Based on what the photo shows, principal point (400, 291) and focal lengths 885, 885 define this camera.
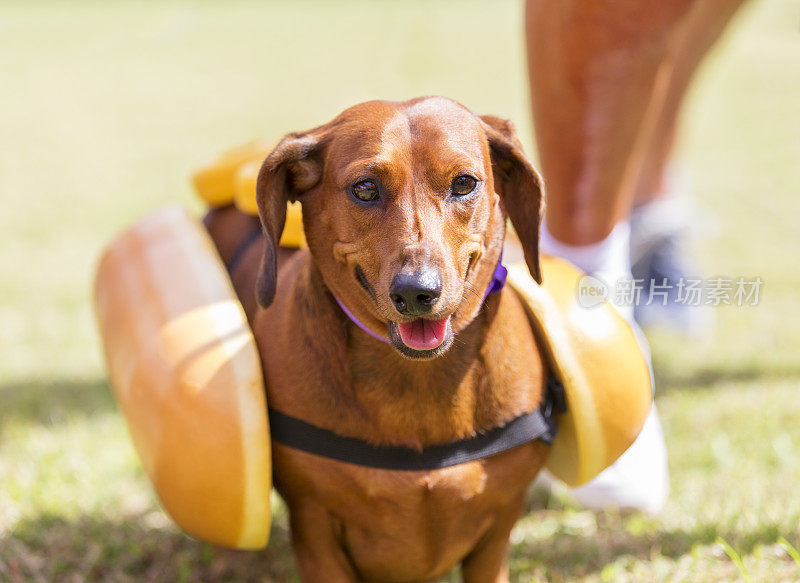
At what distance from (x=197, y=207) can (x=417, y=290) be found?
4.13 metres

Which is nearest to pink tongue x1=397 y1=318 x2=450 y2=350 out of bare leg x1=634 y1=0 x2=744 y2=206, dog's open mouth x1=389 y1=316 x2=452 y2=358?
dog's open mouth x1=389 y1=316 x2=452 y2=358

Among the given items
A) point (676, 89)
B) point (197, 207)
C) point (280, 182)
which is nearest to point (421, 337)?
point (280, 182)

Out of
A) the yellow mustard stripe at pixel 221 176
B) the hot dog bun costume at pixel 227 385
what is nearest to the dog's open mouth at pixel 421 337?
the hot dog bun costume at pixel 227 385

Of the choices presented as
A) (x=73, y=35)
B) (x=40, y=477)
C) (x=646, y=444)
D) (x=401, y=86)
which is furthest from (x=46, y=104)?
(x=646, y=444)

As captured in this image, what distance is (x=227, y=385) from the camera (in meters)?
1.81

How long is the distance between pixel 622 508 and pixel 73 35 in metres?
11.6

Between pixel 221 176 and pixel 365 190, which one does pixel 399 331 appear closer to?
pixel 365 190

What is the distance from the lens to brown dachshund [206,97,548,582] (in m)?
1.59

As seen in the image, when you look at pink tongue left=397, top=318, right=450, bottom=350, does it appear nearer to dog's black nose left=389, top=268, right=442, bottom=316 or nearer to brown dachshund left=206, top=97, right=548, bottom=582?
brown dachshund left=206, top=97, right=548, bottom=582

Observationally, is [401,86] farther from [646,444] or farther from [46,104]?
[646,444]

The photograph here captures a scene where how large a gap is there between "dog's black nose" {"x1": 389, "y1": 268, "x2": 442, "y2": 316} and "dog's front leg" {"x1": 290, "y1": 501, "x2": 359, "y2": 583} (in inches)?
22.1

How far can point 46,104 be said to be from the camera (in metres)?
8.30

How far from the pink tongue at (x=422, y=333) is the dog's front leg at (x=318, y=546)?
0.46m

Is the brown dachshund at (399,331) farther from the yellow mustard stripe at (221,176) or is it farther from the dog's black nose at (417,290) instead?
the yellow mustard stripe at (221,176)
